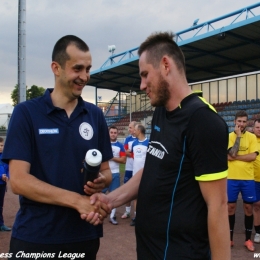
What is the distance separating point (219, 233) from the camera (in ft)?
6.28

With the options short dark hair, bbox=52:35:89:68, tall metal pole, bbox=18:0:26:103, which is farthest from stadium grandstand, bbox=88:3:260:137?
short dark hair, bbox=52:35:89:68

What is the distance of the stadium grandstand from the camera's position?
18016 millimetres

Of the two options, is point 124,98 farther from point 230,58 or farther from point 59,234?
point 59,234

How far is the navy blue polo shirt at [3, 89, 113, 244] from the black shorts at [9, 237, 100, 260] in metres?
0.03

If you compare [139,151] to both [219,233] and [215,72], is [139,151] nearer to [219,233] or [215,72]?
[219,233]

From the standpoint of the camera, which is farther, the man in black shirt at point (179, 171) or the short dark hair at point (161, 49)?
the short dark hair at point (161, 49)

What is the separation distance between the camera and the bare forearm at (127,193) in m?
2.64

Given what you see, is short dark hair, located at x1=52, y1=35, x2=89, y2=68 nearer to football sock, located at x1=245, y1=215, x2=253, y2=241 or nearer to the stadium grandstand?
football sock, located at x1=245, y1=215, x2=253, y2=241

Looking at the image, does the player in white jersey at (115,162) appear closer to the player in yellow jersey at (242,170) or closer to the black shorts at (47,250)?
the player in yellow jersey at (242,170)

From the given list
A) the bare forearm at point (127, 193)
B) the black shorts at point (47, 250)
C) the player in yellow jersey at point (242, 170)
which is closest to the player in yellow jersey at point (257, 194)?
the player in yellow jersey at point (242, 170)

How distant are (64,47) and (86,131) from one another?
2.08 ft

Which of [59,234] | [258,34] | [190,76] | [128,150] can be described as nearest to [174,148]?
[59,234]

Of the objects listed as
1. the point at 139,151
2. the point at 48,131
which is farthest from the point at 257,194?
the point at 48,131

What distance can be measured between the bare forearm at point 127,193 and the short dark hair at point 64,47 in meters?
A: 1.02
